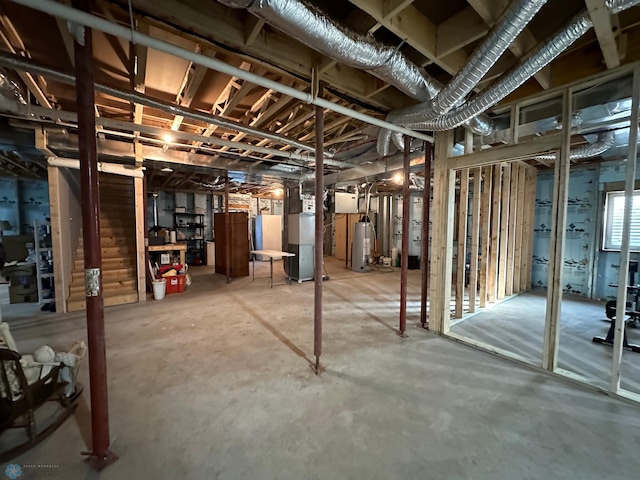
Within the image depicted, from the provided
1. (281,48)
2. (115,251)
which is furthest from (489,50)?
(115,251)

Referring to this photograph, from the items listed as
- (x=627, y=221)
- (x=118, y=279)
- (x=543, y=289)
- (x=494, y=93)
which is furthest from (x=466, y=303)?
(x=118, y=279)

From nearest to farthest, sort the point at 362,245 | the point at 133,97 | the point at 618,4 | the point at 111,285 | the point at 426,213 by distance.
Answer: the point at 618,4, the point at 133,97, the point at 426,213, the point at 111,285, the point at 362,245

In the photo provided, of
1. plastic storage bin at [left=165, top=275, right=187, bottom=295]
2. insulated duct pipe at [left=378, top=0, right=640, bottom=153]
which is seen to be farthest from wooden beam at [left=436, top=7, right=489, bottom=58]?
plastic storage bin at [left=165, top=275, right=187, bottom=295]

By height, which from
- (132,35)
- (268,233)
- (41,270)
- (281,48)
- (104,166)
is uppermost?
(281,48)

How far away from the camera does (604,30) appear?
67.8 inches

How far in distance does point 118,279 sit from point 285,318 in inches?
125

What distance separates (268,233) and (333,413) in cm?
814

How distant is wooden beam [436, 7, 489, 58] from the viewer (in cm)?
189

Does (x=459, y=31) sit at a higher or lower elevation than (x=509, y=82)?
higher

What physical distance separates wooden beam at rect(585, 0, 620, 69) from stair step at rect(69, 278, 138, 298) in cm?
591

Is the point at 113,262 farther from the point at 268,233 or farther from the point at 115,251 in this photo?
the point at 268,233

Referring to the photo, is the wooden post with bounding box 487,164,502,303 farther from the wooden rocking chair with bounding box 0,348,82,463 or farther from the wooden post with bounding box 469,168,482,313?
the wooden rocking chair with bounding box 0,348,82,463

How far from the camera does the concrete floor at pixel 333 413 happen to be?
1.50 metres

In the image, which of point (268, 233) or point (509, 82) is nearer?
point (509, 82)
